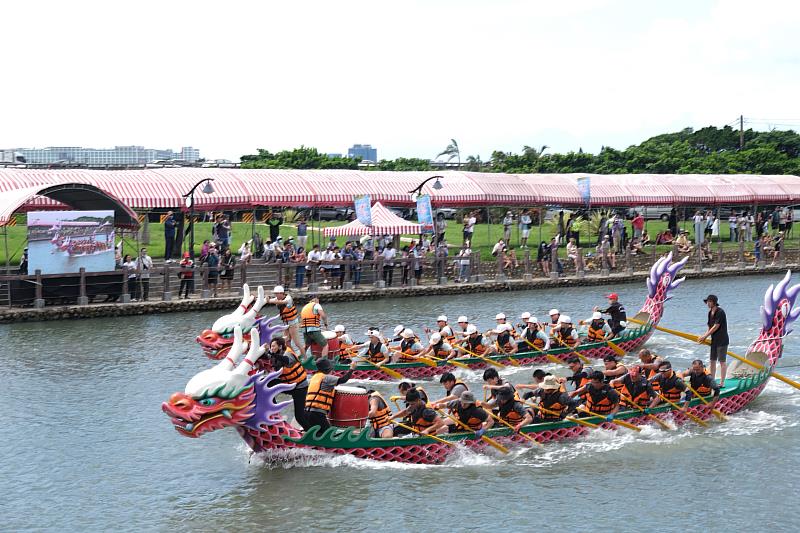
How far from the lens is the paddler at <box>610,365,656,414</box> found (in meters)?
20.3

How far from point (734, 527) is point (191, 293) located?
24.9 meters

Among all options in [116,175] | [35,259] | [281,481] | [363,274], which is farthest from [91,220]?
[281,481]

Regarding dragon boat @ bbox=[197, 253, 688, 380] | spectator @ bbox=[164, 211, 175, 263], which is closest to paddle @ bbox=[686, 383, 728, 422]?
dragon boat @ bbox=[197, 253, 688, 380]

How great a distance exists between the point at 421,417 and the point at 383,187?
95.4 feet

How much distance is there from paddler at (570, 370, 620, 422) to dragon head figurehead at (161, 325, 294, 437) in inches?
250

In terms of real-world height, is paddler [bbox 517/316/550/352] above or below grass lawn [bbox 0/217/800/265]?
below

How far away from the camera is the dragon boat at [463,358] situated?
74.3ft

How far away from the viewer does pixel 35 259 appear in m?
33.6

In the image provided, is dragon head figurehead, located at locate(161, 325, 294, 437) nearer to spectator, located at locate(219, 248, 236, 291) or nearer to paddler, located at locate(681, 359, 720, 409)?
paddler, located at locate(681, 359, 720, 409)

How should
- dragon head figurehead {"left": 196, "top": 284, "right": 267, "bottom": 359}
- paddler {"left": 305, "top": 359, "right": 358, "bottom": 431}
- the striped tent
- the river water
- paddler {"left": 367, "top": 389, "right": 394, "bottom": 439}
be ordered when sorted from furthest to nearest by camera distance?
the striped tent < dragon head figurehead {"left": 196, "top": 284, "right": 267, "bottom": 359} < paddler {"left": 367, "top": 389, "right": 394, "bottom": 439} < paddler {"left": 305, "top": 359, "right": 358, "bottom": 431} < the river water

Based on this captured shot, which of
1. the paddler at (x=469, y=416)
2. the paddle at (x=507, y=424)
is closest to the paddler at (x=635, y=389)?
the paddle at (x=507, y=424)

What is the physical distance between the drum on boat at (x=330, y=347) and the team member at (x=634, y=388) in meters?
7.35

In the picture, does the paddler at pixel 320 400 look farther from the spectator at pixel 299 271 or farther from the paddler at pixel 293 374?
the spectator at pixel 299 271

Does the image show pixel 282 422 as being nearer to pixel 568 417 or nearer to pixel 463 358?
pixel 568 417
